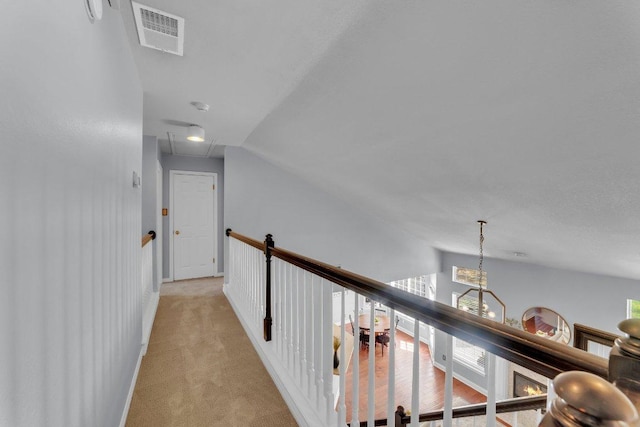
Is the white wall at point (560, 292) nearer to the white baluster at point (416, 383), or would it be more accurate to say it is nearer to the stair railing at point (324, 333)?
the stair railing at point (324, 333)

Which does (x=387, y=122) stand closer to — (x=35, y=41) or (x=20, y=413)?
(x=35, y=41)

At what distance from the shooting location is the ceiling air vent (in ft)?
5.46

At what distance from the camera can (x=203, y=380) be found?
2.18 metres

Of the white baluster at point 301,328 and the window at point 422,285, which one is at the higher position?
the white baluster at point 301,328

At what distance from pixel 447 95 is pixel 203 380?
9.12ft

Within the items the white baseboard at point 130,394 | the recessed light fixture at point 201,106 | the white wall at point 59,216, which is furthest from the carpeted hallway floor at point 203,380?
the recessed light fixture at point 201,106

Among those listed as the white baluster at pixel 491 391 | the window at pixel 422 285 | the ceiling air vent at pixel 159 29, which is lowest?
the window at pixel 422 285

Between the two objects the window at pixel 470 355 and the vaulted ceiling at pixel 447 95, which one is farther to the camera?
the window at pixel 470 355

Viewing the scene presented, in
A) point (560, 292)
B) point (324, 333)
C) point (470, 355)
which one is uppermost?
point (324, 333)

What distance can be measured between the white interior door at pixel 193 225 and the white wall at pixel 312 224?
1.35 m

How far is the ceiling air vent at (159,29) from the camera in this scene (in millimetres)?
1665

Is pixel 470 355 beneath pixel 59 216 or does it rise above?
beneath

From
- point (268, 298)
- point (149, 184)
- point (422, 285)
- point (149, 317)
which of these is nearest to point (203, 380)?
point (268, 298)

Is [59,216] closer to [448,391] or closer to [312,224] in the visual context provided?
[448,391]
